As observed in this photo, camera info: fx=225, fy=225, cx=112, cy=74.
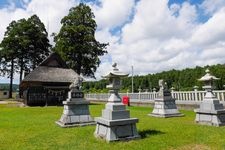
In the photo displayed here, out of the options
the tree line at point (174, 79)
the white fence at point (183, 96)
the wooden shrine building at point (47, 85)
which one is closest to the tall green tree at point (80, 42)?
the wooden shrine building at point (47, 85)

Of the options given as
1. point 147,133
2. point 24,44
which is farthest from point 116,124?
point 24,44

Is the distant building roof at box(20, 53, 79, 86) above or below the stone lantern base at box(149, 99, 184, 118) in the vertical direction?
above

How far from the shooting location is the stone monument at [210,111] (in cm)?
949

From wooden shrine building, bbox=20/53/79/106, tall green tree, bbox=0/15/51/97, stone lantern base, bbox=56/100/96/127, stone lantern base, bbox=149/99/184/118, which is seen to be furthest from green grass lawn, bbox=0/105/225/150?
tall green tree, bbox=0/15/51/97

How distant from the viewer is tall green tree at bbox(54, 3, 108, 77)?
34.3 meters

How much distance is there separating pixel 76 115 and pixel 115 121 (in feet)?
13.1

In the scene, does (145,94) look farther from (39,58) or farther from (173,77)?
(173,77)

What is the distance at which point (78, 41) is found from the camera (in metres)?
34.8

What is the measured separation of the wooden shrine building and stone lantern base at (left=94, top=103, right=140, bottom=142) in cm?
1872

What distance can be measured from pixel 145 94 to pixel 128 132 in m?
14.4

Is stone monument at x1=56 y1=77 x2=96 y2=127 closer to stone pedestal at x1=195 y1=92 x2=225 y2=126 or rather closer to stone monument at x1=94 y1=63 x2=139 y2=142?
stone monument at x1=94 y1=63 x2=139 y2=142

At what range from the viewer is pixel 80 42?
34.9 metres

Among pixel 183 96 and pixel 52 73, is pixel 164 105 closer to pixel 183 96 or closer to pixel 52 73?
pixel 183 96

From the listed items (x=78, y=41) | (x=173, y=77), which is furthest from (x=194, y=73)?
(x=78, y=41)
